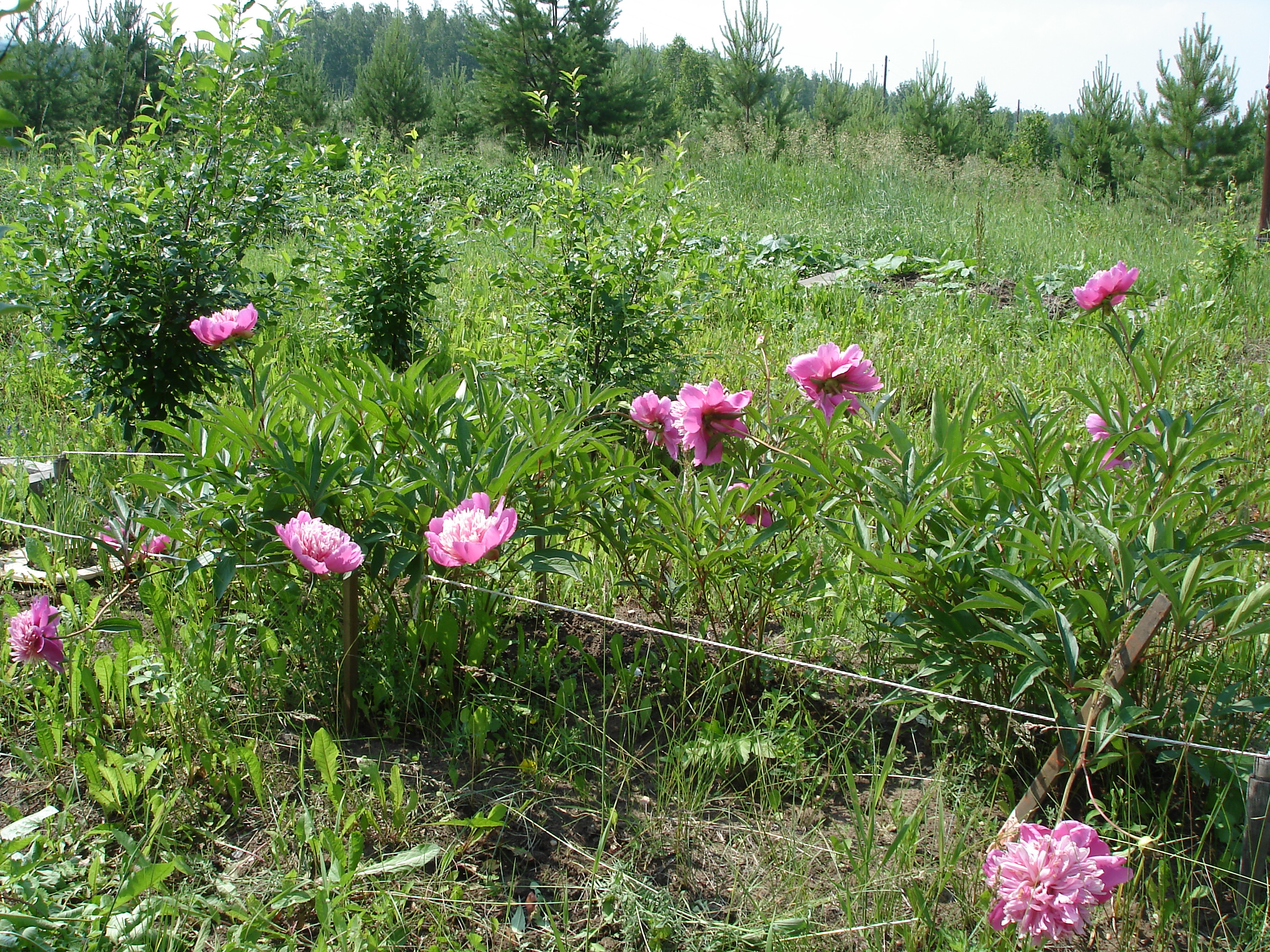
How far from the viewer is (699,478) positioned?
2.00 m

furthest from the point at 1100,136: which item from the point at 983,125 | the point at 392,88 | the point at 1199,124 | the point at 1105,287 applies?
the point at 1105,287

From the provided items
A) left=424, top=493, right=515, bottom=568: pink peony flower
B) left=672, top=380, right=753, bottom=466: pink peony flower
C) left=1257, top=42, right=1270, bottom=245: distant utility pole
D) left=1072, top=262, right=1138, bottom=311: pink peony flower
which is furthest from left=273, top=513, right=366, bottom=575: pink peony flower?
left=1257, top=42, right=1270, bottom=245: distant utility pole

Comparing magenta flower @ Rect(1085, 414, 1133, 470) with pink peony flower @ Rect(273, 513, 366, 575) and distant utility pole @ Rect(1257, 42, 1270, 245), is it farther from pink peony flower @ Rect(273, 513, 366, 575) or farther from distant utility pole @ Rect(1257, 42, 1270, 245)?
distant utility pole @ Rect(1257, 42, 1270, 245)

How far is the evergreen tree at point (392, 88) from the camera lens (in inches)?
699

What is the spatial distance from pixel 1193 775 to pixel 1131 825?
22cm

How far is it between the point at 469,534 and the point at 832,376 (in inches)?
30.3

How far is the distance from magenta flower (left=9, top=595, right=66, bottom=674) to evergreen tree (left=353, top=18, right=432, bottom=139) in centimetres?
1772

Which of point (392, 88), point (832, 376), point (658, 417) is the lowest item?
point (658, 417)

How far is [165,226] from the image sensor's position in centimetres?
310

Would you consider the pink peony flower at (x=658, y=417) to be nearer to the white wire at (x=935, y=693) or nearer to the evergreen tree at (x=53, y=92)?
the white wire at (x=935, y=693)

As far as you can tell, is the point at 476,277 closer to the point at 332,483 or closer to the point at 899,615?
the point at 332,483

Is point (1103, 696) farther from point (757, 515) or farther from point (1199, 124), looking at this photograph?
point (1199, 124)

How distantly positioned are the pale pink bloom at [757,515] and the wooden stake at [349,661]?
2.56ft

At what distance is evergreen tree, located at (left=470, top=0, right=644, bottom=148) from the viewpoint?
1565cm
